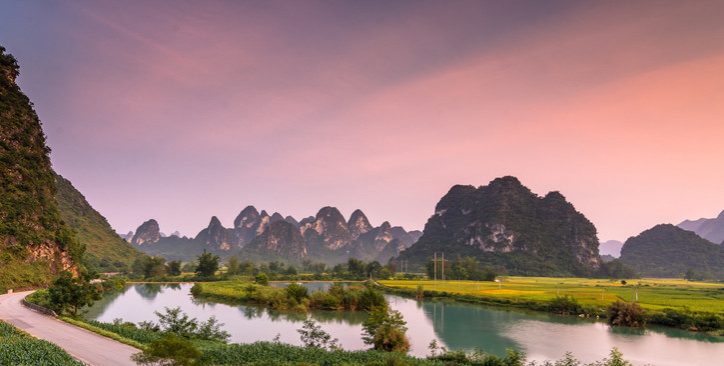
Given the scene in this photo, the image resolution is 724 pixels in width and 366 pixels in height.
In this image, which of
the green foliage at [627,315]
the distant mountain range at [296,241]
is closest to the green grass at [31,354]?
the green foliage at [627,315]

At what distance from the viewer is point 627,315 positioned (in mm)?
25375

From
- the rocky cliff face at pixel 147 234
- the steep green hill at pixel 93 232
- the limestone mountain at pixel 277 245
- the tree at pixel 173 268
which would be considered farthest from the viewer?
the rocky cliff face at pixel 147 234

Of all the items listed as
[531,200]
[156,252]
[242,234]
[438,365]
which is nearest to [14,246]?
[438,365]

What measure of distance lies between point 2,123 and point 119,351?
126 feet

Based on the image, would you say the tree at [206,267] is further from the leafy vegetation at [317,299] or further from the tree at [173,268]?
the leafy vegetation at [317,299]

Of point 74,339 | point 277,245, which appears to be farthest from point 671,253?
point 74,339

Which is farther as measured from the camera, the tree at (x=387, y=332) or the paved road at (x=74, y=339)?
the tree at (x=387, y=332)

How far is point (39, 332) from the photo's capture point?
48.0ft

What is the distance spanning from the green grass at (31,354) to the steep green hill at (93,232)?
55775mm

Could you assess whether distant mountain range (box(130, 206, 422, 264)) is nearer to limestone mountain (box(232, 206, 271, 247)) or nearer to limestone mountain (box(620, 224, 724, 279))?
limestone mountain (box(232, 206, 271, 247))

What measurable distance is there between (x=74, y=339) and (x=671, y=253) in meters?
119

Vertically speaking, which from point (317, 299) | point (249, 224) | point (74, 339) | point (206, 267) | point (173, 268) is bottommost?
point (173, 268)

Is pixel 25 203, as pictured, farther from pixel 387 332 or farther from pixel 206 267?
pixel 387 332

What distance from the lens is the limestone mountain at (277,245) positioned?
132m
